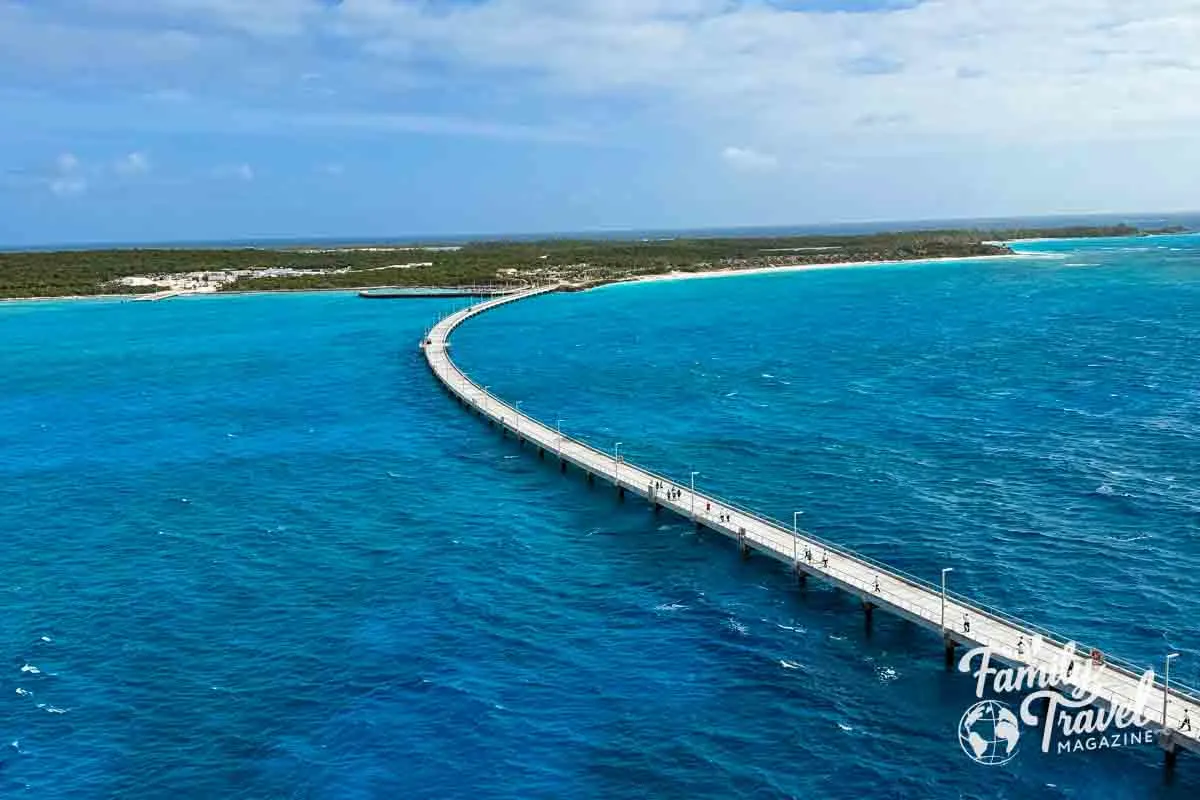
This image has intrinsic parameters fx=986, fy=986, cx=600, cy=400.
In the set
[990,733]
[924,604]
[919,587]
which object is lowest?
[990,733]

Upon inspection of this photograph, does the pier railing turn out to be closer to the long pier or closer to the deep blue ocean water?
the long pier

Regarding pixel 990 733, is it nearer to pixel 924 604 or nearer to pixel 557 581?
pixel 924 604

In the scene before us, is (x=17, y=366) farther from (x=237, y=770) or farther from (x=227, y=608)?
(x=237, y=770)

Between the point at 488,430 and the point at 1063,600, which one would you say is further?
the point at 488,430

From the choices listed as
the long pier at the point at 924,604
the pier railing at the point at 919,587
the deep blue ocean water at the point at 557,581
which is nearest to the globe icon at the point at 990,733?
the deep blue ocean water at the point at 557,581

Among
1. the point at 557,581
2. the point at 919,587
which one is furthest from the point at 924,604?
the point at 557,581

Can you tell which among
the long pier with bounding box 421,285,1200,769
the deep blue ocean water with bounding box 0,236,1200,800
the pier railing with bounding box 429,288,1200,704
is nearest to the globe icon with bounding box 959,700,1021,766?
the deep blue ocean water with bounding box 0,236,1200,800

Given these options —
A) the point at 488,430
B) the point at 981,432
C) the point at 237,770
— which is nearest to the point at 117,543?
the point at 237,770
